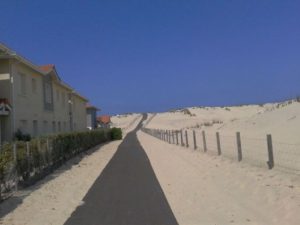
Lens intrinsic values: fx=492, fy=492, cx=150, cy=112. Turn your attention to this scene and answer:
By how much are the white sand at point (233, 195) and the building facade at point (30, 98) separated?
437 inches

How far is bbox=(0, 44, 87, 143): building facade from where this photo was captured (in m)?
24.5

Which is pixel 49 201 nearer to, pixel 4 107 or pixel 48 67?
pixel 4 107

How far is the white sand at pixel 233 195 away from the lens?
852cm

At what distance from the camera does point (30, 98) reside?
2844 cm

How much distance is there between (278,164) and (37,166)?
24.2ft

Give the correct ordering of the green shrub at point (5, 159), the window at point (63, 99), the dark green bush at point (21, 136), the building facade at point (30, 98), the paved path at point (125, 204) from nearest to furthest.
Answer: the paved path at point (125, 204)
the green shrub at point (5, 159)
the building facade at point (30, 98)
the dark green bush at point (21, 136)
the window at point (63, 99)

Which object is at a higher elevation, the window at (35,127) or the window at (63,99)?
the window at (63,99)

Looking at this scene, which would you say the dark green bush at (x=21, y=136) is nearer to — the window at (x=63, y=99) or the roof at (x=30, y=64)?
the roof at (x=30, y=64)

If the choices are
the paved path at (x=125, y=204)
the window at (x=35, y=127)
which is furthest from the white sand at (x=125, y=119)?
the paved path at (x=125, y=204)

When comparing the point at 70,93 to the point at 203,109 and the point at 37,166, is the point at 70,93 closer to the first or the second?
the point at 37,166

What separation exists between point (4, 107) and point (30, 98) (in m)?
4.95

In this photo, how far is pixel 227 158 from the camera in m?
19.2

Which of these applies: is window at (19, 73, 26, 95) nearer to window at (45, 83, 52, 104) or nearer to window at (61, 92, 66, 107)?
Answer: window at (45, 83, 52, 104)

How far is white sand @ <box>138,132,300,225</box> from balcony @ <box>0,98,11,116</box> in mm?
10121
